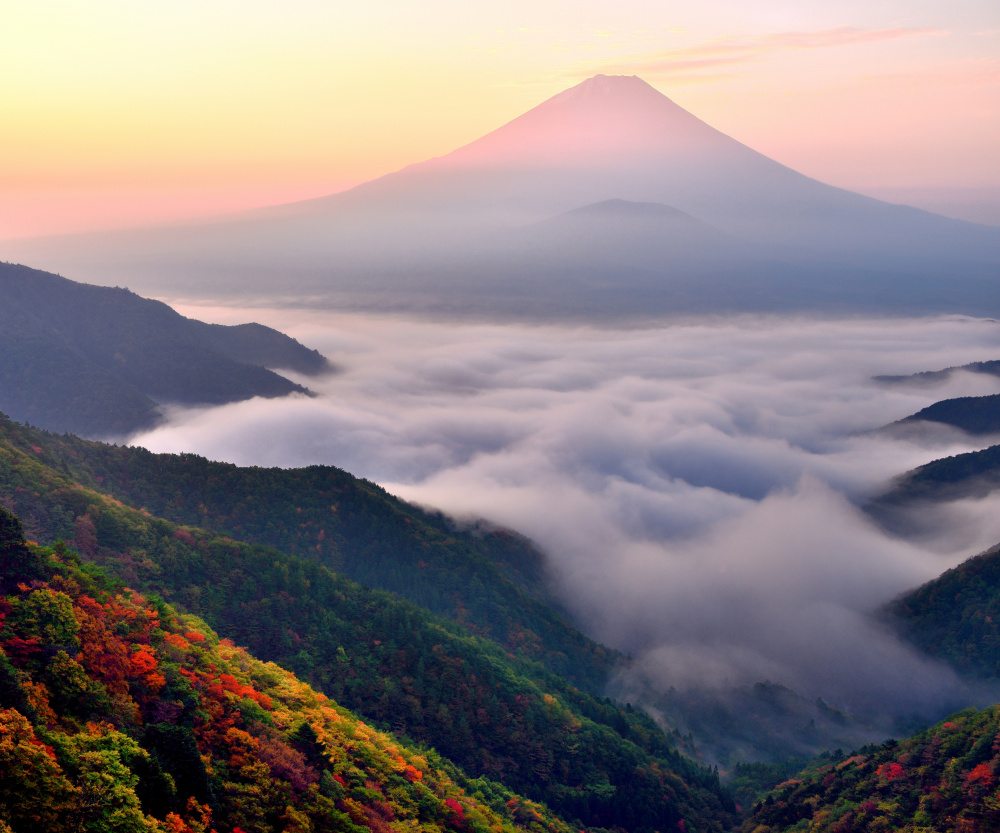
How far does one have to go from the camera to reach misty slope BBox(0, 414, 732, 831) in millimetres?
41688

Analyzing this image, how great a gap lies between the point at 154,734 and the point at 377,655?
2743cm

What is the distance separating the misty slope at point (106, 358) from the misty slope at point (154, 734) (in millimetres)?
109927

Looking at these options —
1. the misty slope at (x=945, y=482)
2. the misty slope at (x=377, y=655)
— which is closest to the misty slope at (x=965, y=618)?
the misty slope at (x=945, y=482)

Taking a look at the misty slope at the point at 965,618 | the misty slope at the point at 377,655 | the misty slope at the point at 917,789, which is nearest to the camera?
the misty slope at the point at 917,789

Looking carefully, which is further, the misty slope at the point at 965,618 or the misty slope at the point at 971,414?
the misty slope at the point at 971,414

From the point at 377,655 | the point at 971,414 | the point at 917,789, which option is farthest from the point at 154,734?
the point at 971,414

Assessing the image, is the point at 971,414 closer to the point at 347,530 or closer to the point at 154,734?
the point at 347,530

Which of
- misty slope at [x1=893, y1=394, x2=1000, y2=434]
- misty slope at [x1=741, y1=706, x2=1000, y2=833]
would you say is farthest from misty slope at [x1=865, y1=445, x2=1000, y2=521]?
misty slope at [x1=741, y1=706, x2=1000, y2=833]

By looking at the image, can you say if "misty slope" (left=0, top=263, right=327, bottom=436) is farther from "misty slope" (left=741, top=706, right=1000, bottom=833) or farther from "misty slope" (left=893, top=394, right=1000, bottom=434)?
"misty slope" (left=893, top=394, right=1000, bottom=434)

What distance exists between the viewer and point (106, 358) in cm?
13938

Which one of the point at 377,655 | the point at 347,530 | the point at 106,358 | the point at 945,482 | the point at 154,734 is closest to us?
the point at 154,734

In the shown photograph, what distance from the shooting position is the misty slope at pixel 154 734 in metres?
14.7

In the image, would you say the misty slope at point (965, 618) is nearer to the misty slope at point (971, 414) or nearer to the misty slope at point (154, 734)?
the misty slope at point (971, 414)

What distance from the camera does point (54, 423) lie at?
119938mm
